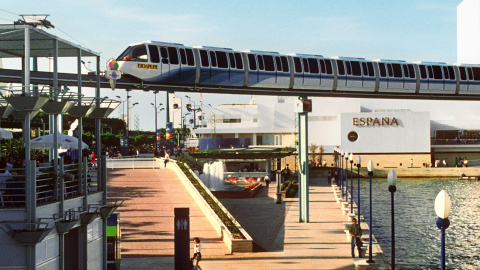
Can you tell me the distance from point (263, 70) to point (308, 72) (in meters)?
3.34

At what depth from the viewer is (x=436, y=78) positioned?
46.1 meters

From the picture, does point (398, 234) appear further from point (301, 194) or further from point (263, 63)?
point (263, 63)

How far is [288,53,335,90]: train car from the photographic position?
123 ft

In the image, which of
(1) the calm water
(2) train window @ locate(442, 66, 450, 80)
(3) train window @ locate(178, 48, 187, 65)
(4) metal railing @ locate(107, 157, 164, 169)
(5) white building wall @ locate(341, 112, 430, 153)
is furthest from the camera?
(5) white building wall @ locate(341, 112, 430, 153)

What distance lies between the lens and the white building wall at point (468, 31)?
105875mm

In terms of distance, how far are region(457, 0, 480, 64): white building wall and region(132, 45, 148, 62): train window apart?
284 ft

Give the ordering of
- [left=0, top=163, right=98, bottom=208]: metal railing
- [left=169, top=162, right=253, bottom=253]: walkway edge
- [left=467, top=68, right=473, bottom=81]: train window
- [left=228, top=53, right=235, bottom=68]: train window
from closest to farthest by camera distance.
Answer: [left=0, top=163, right=98, bottom=208]: metal railing < [left=169, top=162, right=253, bottom=253]: walkway edge < [left=228, top=53, right=235, bottom=68]: train window < [left=467, top=68, right=473, bottom=81]: train window

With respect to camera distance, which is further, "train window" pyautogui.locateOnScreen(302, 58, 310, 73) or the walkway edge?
"train window" pyautogui.locateOnScreen(302, 58, 310, 73)

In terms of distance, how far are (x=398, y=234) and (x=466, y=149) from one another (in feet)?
216

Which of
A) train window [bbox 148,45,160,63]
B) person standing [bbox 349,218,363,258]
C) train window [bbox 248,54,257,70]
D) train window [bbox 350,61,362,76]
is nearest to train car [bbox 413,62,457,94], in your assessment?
train window [bbox 350,61,362,76]

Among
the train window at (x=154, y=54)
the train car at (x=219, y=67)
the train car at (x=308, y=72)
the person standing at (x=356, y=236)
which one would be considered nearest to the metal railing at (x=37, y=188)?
the person standing at (x=356, y=236)

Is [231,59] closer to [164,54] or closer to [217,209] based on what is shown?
Answer: [164,54]

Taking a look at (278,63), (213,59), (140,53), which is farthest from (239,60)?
(140,53)

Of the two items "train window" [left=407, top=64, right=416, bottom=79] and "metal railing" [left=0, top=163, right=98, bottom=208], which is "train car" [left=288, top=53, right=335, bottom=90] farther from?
"metal railing" [left=0, top=163, right=98, bottom=208]
